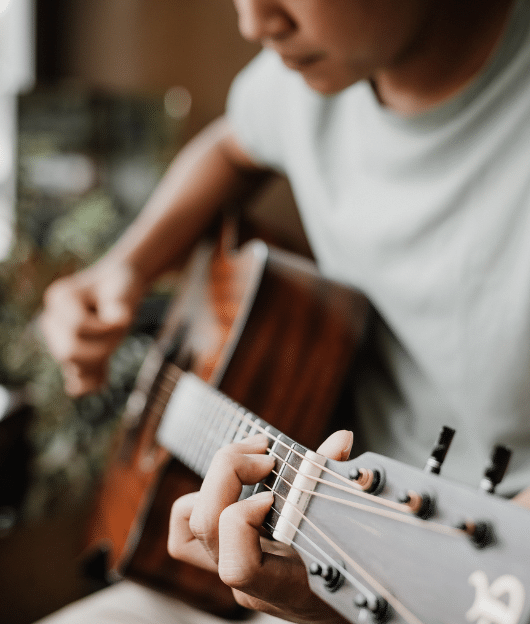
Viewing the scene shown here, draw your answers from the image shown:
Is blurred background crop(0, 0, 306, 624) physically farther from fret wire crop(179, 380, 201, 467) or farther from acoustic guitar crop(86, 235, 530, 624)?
fret wire crop(179, 380, 201, 467)

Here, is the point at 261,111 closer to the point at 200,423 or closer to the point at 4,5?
the point at 200,423

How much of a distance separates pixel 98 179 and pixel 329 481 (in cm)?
119

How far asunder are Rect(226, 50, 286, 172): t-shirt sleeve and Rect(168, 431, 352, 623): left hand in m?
0.65

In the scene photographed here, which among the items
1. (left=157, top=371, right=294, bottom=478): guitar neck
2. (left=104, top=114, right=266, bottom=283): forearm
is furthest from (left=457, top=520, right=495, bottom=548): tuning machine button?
(left=104, top=114, right=266, bottom=283): forearm

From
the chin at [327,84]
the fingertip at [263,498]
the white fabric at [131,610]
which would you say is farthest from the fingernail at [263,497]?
the chin at [327,84]

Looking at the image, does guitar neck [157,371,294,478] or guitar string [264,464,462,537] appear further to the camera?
guitar neck [157,371,294,478]

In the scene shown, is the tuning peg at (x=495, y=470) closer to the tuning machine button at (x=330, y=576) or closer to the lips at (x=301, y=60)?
the tuning machine button at (x=330, y=576)

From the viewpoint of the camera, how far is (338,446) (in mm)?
283

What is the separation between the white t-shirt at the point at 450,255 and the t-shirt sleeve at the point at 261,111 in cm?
20

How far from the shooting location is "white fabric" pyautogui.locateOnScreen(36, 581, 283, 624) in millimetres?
600

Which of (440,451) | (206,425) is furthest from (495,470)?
(206,425)

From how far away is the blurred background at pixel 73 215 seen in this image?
1.10m

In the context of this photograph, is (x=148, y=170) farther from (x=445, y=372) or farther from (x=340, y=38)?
(x=445, y=372)

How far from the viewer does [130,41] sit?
4.48ft
